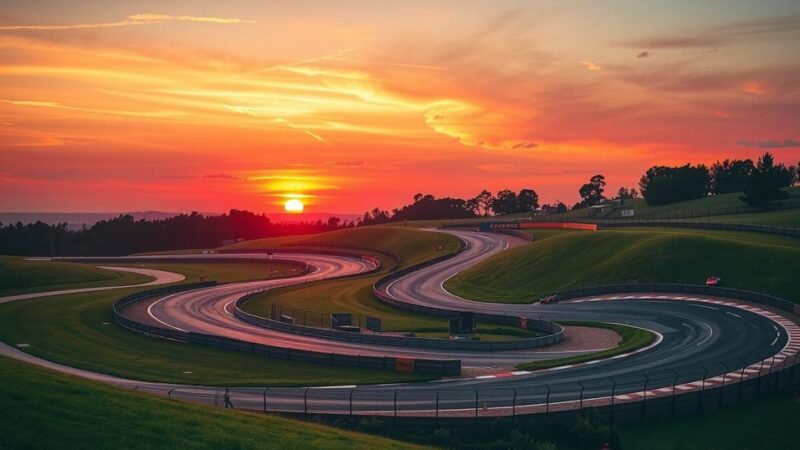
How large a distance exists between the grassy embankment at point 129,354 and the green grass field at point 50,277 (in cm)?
1826

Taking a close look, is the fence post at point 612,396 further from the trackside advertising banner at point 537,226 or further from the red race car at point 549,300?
the trackside advertising banner at point 537,226

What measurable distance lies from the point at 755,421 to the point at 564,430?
1078 cm

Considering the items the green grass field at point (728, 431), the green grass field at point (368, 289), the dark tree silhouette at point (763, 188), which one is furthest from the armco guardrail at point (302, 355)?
the dark tree silhouette at point (763, 188)

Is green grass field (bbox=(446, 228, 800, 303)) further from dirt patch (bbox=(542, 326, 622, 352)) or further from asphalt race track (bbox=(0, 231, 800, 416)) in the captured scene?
dirt patch (bbox=(542, 326, 622, 352))

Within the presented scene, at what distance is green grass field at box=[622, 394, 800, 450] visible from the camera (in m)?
33.2

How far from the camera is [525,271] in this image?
91625mm

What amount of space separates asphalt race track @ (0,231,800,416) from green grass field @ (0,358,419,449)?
6422mm

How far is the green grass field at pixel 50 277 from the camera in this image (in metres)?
94.1

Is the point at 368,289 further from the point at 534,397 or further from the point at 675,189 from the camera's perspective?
the point at 675,189

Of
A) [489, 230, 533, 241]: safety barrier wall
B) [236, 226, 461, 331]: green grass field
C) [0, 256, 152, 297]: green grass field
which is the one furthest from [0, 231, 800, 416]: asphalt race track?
[489, 230, 533, 241]: safety barrier wall

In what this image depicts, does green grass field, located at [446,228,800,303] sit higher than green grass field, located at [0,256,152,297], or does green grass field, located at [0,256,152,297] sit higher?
green grass field, located at [446,228,800,303]

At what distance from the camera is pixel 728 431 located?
35062 millimetres

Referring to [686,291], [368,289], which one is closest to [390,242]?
[368,289]

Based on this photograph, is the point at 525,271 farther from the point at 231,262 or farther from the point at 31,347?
the point at 231,262
